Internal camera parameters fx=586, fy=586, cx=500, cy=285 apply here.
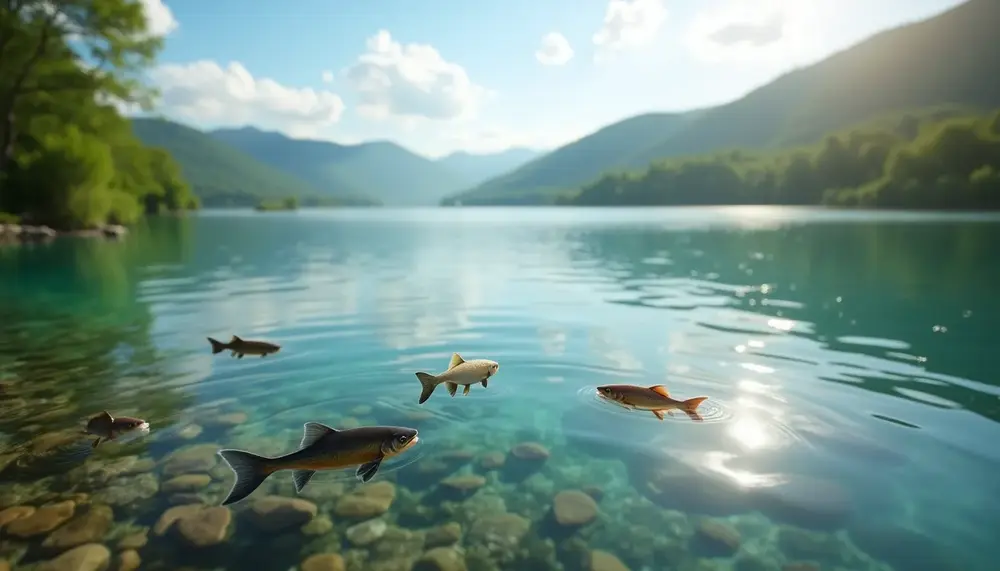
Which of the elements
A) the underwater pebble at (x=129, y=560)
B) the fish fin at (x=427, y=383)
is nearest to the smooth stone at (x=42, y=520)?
the underwater pebble at (x=129, y=560)

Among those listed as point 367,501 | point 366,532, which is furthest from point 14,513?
point 366,532

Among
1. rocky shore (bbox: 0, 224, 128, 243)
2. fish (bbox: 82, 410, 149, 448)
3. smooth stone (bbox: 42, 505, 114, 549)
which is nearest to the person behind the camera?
smooth stone (bbox: 42, 505, 114, 549)

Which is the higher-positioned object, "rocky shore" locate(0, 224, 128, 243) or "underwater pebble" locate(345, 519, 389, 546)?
"rocky shore" locate(0, 224, 128, 243)

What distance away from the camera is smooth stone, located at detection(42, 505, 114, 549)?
7.25 m

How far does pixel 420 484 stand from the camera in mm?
9016

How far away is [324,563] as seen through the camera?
23.1 ft

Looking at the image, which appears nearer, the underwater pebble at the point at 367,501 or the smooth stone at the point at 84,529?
the smooth stone at the point at 84,529

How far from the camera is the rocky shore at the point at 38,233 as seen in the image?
54312 millimetres

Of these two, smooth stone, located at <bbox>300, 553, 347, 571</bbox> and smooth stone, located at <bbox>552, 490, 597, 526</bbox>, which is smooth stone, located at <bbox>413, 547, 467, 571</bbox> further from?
smooth stone, located at <bbox>552, 490, 597, 526</bbox>

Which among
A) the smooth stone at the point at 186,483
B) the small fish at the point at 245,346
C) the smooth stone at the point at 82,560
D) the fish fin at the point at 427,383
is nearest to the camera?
the smooth stone at the point at 82,560

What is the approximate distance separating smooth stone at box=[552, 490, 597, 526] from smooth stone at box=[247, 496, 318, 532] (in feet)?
11.2

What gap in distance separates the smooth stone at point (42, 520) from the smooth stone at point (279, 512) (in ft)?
7.71

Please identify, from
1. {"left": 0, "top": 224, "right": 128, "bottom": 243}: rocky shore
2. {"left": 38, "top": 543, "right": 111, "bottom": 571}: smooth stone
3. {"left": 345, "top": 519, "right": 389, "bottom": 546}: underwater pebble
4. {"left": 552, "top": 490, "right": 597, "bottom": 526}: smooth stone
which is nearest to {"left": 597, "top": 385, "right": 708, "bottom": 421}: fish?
{"left": 552, "top": 490, "right": 597, "bottom": 526}: smooth stone

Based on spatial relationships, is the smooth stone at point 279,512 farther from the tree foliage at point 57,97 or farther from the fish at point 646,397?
the tree foliage at point 57,97
